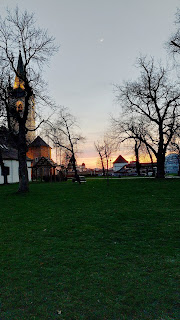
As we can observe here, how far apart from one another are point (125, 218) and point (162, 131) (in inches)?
966

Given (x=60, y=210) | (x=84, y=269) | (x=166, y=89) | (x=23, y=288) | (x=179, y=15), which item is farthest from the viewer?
(x=166, y=89)

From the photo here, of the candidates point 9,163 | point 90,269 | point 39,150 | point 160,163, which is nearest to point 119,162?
point 39,150

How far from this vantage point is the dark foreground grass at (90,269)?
3.32 metres

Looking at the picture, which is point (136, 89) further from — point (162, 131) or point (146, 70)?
point (162, 131)

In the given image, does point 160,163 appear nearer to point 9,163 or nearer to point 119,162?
point 9,163

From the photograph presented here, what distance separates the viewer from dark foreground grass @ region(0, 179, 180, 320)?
332 cm

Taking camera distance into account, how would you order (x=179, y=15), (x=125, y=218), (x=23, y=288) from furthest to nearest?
1. (x=179, y=15)
2. (x=125, y=218)
3. (x=23, y=288)

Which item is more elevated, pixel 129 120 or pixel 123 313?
pixel 129 120

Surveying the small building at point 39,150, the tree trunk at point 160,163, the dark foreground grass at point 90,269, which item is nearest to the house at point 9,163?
the tree trunk at point 160,163

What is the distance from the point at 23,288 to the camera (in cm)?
396

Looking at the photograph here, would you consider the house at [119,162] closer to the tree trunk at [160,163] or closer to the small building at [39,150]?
the small building at [39,150]

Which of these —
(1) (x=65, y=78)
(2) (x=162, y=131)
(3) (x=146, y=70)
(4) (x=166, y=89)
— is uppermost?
(3) (x=146, y=70)

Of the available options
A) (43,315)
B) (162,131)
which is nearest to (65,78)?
(162,131)

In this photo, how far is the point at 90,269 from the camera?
4.64m
